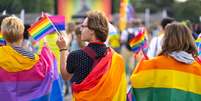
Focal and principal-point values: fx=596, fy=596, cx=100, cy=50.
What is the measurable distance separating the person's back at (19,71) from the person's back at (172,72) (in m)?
0.96

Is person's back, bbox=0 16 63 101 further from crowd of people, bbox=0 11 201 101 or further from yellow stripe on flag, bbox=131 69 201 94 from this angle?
yellow stripe on flag, bbox=131 69 201 94

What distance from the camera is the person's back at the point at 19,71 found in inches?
236

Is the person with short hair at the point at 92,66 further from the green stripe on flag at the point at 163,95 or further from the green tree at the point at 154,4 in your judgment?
the green tree at the point at 154,4

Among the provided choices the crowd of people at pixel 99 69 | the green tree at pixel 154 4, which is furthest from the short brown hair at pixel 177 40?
the green tree at pixel 154 4

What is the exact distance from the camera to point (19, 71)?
19.8 ft

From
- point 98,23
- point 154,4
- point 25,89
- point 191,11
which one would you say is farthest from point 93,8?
point 154,4

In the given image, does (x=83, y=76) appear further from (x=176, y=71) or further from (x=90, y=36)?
(x=176, y=71)

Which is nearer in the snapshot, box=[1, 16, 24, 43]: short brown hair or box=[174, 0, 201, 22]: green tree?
box=[1, 16, 24, 43]: short brown hair

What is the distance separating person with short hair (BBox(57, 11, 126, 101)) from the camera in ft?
18.8

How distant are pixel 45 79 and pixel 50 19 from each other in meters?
1.05

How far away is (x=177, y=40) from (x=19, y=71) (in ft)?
5.31

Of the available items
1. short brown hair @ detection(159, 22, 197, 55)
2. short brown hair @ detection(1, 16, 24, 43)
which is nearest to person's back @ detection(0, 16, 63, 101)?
short brown hair @ detection(1, 16, 24, 43)

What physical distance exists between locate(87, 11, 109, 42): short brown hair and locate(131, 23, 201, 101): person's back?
55cm

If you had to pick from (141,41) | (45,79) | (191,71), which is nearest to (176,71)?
(191,71)
